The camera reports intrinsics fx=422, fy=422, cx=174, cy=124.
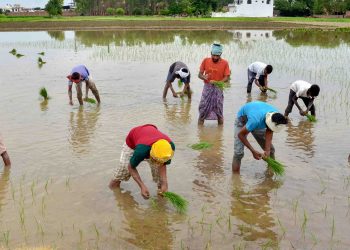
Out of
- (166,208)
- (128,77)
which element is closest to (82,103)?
(128,77)

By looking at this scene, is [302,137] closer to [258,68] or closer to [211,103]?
[211,103]

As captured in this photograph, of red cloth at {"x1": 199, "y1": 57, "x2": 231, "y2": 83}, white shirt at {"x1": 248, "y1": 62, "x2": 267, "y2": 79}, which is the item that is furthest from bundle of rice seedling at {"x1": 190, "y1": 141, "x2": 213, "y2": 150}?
white shirt at {"x1": 248, "y1": 62, "x2": 267, "y2": 79}

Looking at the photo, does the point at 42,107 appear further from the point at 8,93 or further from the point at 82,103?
the point at 8,93

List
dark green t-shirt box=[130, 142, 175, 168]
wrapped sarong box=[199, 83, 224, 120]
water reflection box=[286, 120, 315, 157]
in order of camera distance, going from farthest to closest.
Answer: wrapped sarong box=[199, 83, 224, 120]
water reflection box=[286, 120, 315, 157]
dark green t-shirt box=[130, 142, 175, 168]

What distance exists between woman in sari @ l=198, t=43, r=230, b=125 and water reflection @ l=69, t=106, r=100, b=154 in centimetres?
210

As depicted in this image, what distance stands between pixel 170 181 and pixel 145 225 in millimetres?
1163

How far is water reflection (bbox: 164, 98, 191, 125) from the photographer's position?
8.35 metres

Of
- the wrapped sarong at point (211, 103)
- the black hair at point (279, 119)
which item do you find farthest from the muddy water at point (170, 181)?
the black hair at point (279, 119)

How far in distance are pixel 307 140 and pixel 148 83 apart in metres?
6.17

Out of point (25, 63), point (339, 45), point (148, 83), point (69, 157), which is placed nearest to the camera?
point (69, 157)

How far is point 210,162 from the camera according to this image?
6059 millimetres

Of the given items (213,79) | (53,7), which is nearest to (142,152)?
(213,79)

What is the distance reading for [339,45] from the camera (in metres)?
21.8

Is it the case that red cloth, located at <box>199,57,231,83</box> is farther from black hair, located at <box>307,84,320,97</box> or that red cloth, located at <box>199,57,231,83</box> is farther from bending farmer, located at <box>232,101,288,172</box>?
bending farmer, located at <box>232,101,288,172</box>
